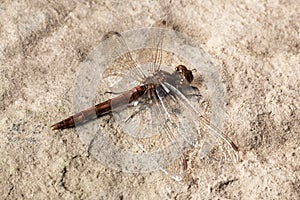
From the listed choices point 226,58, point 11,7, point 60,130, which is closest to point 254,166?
point 226,58

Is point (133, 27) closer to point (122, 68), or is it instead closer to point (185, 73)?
point (122, 68)

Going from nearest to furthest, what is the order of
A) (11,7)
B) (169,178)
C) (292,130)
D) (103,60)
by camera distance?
(169,178) → (292,130) → (103,60) → (11,7)

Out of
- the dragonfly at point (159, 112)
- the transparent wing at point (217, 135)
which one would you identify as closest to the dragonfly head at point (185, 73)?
the dragonfly at point (159, 112)

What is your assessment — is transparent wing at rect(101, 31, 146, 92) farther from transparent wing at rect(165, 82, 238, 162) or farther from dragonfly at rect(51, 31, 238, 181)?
transparent wing at rect(165, 82, 238, 162)

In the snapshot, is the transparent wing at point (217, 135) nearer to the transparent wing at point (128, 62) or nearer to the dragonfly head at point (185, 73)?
the dragonfly head at point (185, 73)

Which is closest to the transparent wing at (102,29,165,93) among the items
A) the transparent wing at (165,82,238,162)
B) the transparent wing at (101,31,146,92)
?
the transparent wing at (101,31,146,92)

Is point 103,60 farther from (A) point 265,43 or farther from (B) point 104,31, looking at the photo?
(A) point 265,43

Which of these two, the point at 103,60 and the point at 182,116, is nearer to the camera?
the point at 182,116

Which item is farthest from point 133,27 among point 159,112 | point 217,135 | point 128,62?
point 217,135
